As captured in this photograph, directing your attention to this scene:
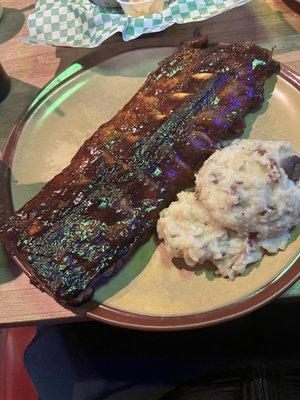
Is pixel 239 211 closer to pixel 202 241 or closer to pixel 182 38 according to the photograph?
pixel 202 241

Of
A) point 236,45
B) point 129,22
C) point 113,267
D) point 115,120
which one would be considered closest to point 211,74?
point 236,45

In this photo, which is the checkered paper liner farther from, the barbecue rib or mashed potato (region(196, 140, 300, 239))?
mashed potato (region(196, 140, 300, 239))

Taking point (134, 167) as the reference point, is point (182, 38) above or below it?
above

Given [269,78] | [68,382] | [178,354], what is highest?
[269,78]

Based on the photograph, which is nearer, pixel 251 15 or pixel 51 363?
pixel 51 363

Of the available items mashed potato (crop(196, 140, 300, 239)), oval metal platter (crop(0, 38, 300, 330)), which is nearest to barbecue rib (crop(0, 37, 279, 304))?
oval metal platter (crop(0, 38, 300, 330))

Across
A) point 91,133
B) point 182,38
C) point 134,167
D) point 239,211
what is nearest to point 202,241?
point 239,211

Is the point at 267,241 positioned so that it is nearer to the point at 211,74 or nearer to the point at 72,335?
the point at 211,74
